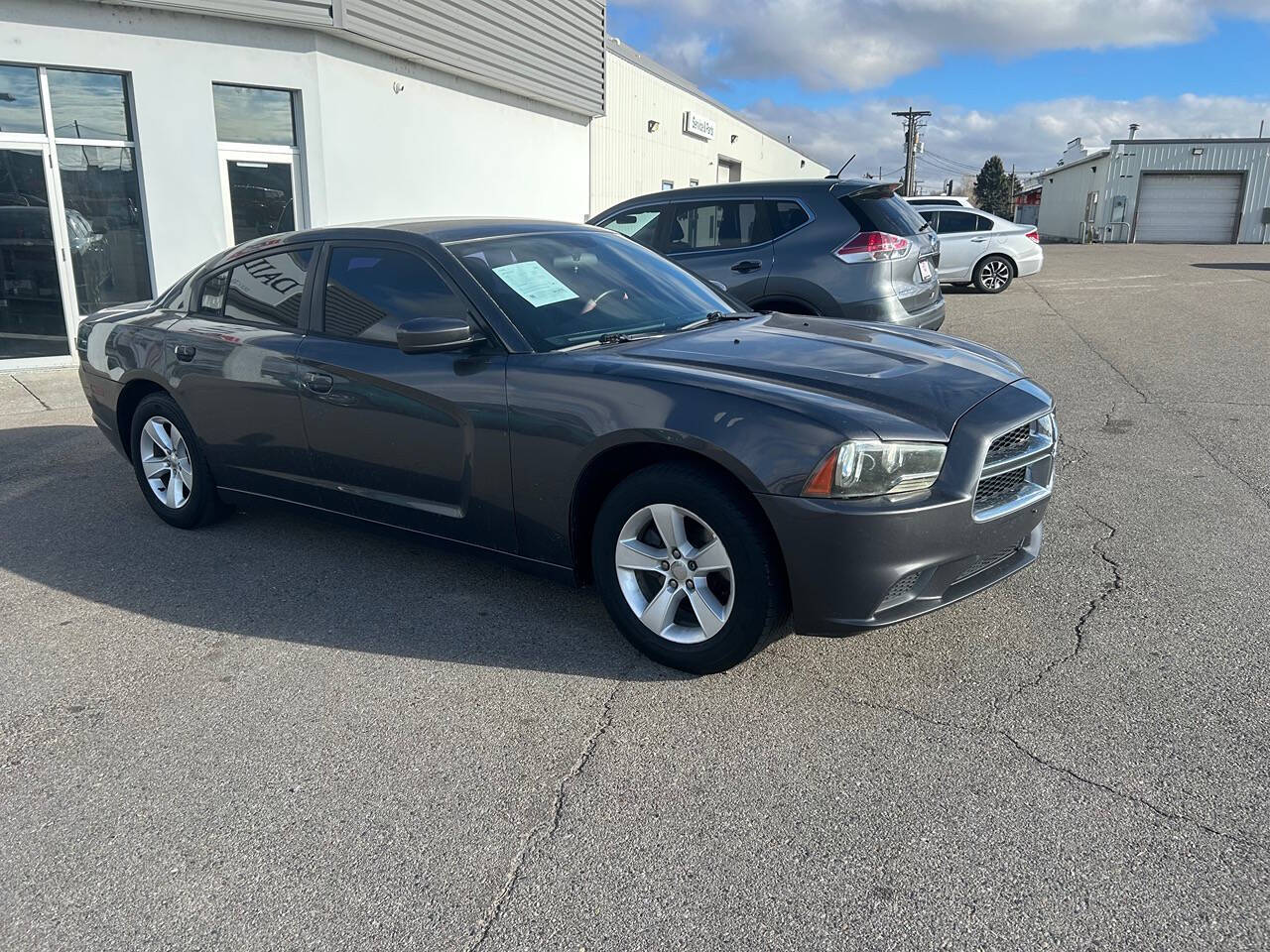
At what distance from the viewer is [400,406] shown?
13.7 ft

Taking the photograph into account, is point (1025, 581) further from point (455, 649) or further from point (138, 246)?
point (138, 246)

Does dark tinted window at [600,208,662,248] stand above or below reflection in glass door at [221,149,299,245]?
below

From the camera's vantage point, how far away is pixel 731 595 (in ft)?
11.2

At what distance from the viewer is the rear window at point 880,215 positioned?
7668mm

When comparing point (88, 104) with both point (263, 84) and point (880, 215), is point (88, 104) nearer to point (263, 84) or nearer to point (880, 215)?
point (263, 84)

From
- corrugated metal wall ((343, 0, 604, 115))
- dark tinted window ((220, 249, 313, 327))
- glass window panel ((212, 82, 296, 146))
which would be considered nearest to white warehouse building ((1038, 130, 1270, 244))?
corrugated metal wall ((343, 0, 604, 115))

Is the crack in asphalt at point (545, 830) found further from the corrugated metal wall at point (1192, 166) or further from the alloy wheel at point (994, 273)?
the corrugated metal wall at point (1192, 166)

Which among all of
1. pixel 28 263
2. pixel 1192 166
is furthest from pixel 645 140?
pixel 1192 166

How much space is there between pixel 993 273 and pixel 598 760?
16.9m

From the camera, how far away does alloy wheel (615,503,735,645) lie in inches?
136

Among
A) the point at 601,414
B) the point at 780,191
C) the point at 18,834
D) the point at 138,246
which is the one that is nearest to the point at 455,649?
the point at 601,414

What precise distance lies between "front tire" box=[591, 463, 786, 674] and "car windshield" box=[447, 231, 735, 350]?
838mm

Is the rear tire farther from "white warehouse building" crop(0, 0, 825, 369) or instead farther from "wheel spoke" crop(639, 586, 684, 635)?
"wheel spoke" crop(639, 586, 684, 635)

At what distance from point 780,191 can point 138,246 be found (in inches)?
288
